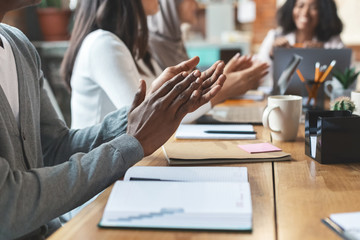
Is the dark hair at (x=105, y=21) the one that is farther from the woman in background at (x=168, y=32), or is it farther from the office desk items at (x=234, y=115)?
the woman in background at (x=168, y=32)

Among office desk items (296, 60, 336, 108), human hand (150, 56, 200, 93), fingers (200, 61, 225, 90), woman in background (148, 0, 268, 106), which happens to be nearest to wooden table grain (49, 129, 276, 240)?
fingers (200, 61, 225, 90)

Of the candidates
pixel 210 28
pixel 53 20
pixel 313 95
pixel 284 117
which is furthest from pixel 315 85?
pixel 210 28

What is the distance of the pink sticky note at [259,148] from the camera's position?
38.6 inches

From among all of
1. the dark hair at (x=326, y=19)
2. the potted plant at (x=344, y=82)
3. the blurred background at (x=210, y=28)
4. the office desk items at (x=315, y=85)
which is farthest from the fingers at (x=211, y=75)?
the blurred background at (x=210, y=28)

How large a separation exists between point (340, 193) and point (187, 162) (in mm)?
318

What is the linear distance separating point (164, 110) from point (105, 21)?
2.58 feet

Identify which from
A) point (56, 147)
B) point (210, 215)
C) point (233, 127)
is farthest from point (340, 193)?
point (56, 147)

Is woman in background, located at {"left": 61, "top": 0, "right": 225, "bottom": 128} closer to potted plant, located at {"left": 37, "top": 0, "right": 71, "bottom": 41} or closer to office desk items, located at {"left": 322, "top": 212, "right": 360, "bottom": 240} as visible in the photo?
office desk items, located at {"left": 322, "top": 212, "right": 360, "bottom": 240}

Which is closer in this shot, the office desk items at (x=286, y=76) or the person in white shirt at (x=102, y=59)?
the person in white shirt at (x=102, y=59)

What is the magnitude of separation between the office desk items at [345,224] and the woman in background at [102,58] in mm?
859

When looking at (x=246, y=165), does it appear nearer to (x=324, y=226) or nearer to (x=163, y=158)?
(x=163, y=158)

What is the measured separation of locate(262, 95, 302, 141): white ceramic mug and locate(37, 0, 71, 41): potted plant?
2.95m

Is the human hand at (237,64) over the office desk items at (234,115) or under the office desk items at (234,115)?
over

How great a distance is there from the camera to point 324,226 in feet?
1.99
